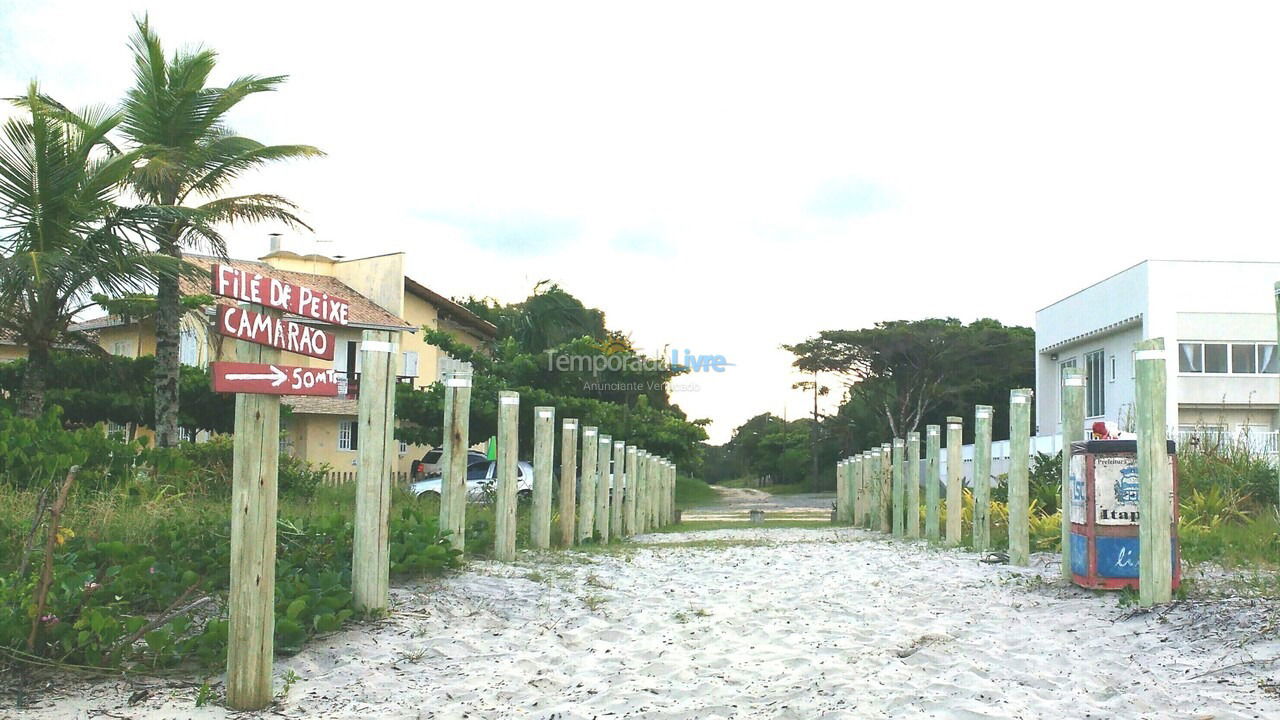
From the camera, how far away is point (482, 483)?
821 inches

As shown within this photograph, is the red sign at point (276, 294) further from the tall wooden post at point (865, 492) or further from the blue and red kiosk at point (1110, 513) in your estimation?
the tall wooden post at point (865, 492)

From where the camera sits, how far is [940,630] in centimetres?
673

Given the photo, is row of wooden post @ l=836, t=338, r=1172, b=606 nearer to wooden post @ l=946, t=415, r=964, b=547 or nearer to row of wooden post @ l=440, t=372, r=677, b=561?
wooden post @ l=946, t=415, r=964, b=547

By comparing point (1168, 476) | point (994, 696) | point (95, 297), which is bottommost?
point (994, 696)

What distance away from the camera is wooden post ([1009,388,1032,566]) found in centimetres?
994

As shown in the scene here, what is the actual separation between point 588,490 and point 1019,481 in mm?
5649

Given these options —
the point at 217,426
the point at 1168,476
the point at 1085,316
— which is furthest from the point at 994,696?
the point at 1085,316

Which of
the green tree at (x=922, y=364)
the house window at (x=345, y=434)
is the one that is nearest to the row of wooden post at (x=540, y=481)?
the house window at (x=345, y=434)

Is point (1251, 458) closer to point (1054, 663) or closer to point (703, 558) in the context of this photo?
point (703, 558)

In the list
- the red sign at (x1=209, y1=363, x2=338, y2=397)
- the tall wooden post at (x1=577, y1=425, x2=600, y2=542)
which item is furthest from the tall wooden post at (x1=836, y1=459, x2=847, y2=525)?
the red sign at (x1=209, y1=363, x2=338, y2=397)

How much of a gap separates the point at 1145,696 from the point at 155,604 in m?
5.20

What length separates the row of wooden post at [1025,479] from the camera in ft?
23.0

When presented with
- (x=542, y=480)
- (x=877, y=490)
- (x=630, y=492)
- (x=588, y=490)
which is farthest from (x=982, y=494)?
(x=877, y=490)

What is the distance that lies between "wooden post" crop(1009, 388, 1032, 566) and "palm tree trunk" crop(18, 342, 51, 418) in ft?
43.8
